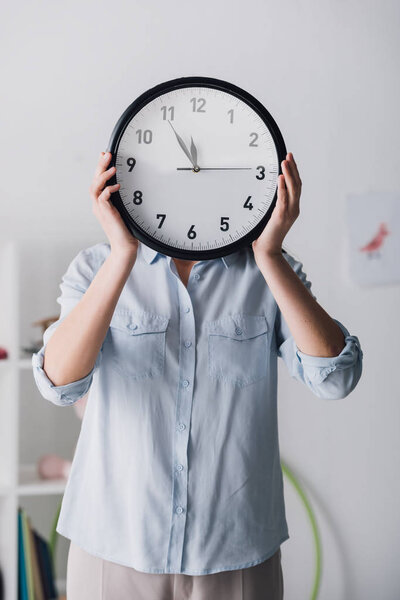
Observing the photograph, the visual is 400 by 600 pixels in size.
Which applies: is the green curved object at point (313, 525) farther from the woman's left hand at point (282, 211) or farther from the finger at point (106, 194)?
the finger at point (106, 194)

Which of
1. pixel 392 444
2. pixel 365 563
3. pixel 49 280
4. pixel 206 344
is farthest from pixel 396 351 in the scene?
pixel 206 344

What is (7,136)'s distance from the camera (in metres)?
2.10

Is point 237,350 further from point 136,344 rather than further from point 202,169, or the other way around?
point 202,169

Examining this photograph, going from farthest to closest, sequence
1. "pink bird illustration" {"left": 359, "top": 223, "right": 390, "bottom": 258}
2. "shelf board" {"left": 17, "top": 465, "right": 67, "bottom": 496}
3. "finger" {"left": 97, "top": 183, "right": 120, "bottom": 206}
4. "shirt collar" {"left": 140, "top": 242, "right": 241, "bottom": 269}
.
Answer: "pink bird illustration" {"left": 359, "top": 223, "right": 390, "bottom": 258} → "shelf board" {"left": 17, "top": 465, "right": 67, "bottom": 496} → "shirt collar" {"left": 140, "top": 242, "right": 241, "bottom": 269} → "finger" {"left": 97, "top": 183, "right": 120, "bottom": 206}

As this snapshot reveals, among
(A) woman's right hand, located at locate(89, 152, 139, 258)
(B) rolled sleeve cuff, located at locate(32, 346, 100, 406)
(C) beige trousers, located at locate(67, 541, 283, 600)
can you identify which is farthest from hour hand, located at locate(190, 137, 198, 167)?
(C) beige trousers, located at locate(67, 541, 283, 600)

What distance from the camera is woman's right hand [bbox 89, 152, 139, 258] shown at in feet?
3.19

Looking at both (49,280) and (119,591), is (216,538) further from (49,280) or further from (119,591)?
(49,280)

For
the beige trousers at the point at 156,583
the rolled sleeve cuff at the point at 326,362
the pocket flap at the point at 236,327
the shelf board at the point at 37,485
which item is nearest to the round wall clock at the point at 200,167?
the pocket flap at the point at 236,327

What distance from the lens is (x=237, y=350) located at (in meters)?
1.05

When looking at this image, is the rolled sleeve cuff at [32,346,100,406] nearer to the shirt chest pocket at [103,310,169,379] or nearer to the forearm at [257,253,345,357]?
the shirt chest pocket at [103,310,169,379]

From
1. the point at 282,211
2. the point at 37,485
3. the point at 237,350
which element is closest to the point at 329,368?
the point at 237,350

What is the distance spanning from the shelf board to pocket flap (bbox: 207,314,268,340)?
1.04 m

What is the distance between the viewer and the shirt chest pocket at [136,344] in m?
1.05

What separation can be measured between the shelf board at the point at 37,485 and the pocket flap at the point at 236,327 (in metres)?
1.04
